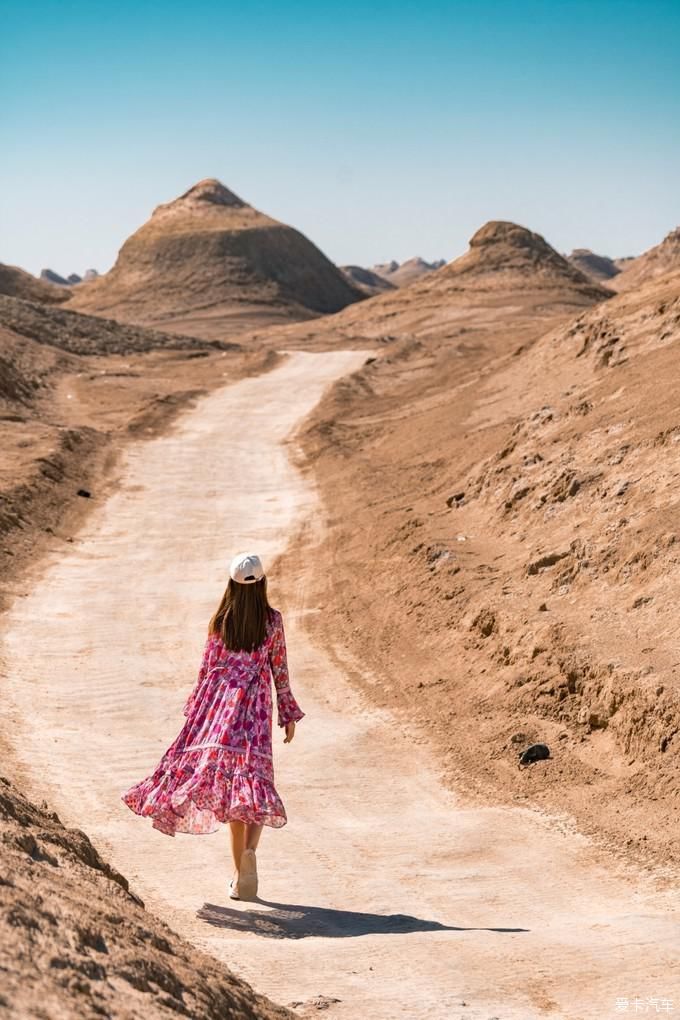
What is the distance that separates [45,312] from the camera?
164 ft

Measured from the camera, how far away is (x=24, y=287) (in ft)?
284

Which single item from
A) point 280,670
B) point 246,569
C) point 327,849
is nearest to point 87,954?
point 246,569

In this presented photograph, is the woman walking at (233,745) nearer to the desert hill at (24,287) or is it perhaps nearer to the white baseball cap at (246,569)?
the white baseball cap at (246,569)

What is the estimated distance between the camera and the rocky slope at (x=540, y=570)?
33.1ft

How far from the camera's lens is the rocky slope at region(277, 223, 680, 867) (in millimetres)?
10078

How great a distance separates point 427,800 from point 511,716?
149 centimetres

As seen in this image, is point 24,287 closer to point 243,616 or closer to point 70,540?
point 70,540

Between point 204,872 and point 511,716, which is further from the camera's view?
point 511,716

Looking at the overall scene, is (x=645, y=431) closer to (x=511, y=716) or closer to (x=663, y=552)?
(x=663, y=552)

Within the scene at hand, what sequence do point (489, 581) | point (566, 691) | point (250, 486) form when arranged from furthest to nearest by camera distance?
point (250, 486) → point (489, 581) → point (566, 691)

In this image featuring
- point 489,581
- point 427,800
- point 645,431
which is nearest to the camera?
point 427,800

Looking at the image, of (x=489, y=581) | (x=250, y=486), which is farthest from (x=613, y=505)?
(x=250, y=486)

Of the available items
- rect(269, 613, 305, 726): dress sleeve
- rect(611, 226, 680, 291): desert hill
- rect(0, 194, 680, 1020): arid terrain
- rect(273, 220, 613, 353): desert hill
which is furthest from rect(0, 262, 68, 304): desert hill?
rect(269, 613, 305, 726): dress sleeve

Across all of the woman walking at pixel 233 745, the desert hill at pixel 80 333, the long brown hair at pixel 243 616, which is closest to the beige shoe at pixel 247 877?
the woman walking at pixel 233 745
